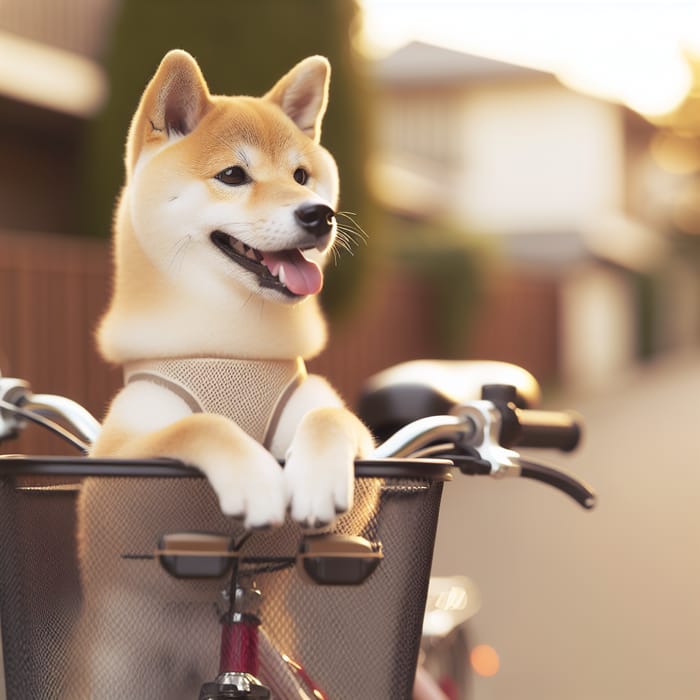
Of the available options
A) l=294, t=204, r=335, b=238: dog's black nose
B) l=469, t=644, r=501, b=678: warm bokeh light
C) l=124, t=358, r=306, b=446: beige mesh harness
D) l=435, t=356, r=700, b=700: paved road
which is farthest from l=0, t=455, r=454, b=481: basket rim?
l=435, t=356, r=700, b=700: paved road

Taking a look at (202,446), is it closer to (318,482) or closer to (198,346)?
(318,482)

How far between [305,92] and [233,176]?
0.64ft

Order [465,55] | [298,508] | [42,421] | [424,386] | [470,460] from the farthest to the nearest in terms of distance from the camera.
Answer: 1. [465,55]
2. [424,386]
3. [42,421]
4. [470,460]
5. [298,508]

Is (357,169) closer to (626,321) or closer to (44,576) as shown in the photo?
(44,576)

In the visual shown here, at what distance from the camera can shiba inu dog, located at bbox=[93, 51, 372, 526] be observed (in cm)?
158

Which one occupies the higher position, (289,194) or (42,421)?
(289,194)

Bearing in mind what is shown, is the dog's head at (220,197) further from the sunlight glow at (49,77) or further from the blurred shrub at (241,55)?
the sunlight glow at (49,77)

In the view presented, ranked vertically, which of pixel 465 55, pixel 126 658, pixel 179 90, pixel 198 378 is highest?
pixel 465 55

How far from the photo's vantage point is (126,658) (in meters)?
1.48

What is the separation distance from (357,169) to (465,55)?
72.3 ft

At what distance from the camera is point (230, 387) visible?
5.31ft

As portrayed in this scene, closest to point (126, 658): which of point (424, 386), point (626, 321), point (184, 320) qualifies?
point (184, 320)

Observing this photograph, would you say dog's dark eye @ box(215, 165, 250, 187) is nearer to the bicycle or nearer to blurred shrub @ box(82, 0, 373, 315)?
the bicycle

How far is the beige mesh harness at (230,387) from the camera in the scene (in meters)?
1.60
